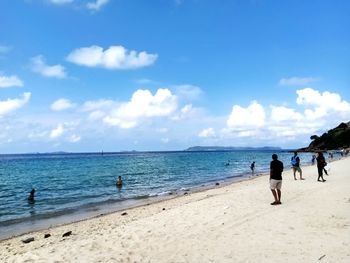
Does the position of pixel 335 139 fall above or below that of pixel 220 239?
above

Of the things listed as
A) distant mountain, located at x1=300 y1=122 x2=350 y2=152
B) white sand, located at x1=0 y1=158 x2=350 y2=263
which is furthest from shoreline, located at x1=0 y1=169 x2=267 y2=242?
distant mountain, located at x1=300 y1=122 x2=350 y2=152

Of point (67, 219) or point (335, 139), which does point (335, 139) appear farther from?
point (67, 219)

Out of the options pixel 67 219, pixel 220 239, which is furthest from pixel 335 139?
pixel 220 239

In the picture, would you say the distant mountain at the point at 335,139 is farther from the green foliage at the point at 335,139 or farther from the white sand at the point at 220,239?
the white sand at the point at 220,239

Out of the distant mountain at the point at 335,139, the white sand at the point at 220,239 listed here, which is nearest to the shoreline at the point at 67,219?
the white sand at the point at 220,239

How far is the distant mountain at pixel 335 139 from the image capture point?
455ft

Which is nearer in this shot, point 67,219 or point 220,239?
point 220,239

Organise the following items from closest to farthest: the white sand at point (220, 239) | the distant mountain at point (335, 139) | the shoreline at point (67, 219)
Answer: the white sand at point (220, 239)
the shoreline at point (67, 219)
the distant mountain at point (335, 139)

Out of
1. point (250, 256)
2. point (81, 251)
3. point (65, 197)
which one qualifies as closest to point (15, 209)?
point (65, 197)

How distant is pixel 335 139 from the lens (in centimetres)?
14262

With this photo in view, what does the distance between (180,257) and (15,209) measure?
60.8ft

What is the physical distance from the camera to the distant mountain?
138625mm

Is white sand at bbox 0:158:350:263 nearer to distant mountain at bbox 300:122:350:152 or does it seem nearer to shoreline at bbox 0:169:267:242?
shoreline at bbox 0:169:267:242

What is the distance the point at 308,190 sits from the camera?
21.1 metres
